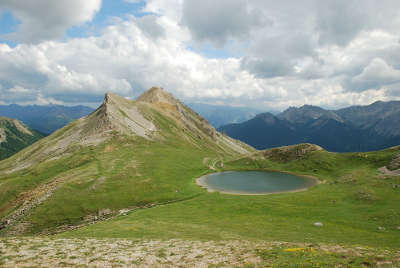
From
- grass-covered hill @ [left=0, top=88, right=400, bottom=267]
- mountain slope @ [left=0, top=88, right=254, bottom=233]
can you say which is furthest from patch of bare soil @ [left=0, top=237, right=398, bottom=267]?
mountain slope @ [left=0, top=88, right=254, bottom=233]

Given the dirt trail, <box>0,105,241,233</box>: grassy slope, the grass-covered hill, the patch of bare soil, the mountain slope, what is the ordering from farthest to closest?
<box>0,105,241,233</box>: grassy slope
the mountain slope
the dirt trail
the grass-covered hill
the patch of bare soil

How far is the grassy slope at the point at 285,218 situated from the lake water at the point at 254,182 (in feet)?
37.6

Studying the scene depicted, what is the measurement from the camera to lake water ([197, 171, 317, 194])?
83.8 m

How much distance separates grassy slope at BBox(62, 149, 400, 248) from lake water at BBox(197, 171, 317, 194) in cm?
1145

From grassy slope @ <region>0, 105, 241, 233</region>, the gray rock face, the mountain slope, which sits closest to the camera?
the mountain slope

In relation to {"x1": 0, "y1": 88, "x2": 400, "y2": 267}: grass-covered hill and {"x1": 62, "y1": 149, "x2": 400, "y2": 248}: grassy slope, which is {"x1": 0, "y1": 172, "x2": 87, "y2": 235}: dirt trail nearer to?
{"x1": 0, "y1": 88, "x2": 400, "y2": 267}: grass-covered hill

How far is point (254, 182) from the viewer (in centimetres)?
9712

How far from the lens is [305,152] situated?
127062mm

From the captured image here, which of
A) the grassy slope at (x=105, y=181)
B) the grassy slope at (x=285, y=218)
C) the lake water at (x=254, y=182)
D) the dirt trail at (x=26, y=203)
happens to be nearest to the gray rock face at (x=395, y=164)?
the grassy slope at (x=285, y=218)

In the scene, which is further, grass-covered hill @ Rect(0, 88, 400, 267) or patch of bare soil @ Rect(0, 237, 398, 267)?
grass-covered hill @ Rect(0, 88, 400, 267)

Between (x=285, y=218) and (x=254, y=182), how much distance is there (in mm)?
48738

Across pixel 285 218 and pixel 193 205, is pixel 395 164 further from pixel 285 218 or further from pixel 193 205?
pixel 193 205

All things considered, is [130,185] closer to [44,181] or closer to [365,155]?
[44,181]

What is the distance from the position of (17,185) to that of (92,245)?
3480 inches
